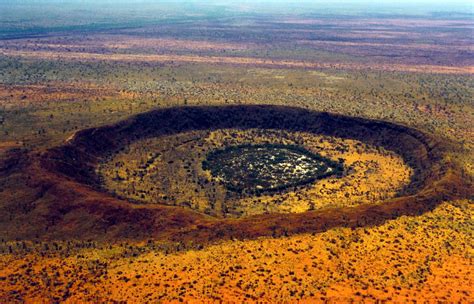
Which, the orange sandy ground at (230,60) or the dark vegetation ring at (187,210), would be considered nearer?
the dark vegetation ring at (187,210)

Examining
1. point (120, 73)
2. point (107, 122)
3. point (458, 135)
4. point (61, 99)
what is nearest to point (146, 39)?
point (120, 73)

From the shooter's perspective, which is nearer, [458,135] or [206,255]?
[206,255]

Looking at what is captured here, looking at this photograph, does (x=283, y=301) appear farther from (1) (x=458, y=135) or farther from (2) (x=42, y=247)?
(1) (x=458, y=135)

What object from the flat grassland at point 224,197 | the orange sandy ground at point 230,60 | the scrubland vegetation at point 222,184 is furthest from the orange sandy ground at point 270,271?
the orange sandy ground at point 230,60

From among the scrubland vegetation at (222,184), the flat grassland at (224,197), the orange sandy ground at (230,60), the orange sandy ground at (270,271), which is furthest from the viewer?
the orange sandy ground at (230,60)

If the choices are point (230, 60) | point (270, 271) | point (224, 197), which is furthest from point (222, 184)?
point (230, 60)

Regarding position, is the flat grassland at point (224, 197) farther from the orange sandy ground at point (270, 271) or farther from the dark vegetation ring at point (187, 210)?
the dark vegetation ring at point (187, 210)

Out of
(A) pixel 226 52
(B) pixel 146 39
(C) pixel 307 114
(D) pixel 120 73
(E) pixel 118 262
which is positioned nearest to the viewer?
(E) pixel 118 262
